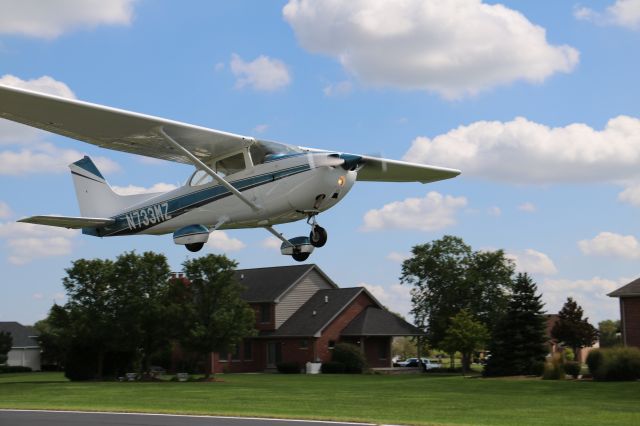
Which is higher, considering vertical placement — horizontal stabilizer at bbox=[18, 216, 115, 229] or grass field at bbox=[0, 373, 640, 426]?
horizontal stabilizer at bbox=[18, 216, 115, 229]

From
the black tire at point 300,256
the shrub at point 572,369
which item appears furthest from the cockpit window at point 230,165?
the shrub at point 572,369

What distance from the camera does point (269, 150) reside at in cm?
1697

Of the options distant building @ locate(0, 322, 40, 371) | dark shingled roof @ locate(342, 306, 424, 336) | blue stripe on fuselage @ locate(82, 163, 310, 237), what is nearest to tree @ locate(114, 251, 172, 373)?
dark shingled roof @ locate(342, 306, 424, 336)

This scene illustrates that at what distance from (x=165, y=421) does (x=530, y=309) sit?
30.7 m

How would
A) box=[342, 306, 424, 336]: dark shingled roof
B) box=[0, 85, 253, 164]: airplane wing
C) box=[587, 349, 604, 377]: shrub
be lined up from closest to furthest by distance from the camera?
box=[0, 85, 253, 164]: airplane wing → box=[587, 349, 604, 377]: shrub → box=[342, 306, 424, 336]: dark shingled roof

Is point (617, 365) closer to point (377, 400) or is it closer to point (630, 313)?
point (630, 313)

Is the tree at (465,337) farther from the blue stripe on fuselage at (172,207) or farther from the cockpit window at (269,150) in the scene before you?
the cockpit window at (269,150)

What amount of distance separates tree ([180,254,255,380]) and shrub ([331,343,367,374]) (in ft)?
25.3

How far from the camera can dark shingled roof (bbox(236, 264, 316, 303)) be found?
60906mm

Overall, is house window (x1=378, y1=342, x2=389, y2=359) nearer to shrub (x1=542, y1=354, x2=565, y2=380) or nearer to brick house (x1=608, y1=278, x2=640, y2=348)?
shrub (x1=542, y1=354, x2=565, y2=380)

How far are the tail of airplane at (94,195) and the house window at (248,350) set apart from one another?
127 ft

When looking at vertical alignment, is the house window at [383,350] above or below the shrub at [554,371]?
above

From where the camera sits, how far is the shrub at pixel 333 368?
54.3m

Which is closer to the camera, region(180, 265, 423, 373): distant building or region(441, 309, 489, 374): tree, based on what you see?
region(441, 309, 489, 374): tree
